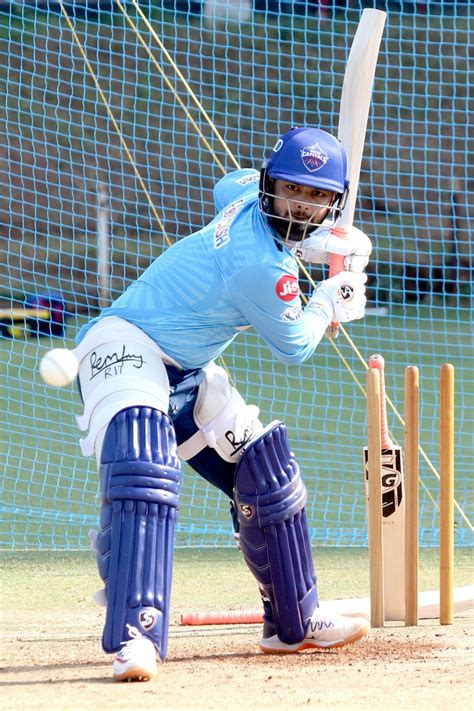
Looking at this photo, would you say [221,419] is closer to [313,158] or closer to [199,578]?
[313,158]

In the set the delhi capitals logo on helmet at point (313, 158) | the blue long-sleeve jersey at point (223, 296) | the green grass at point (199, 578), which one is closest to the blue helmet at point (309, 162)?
the delhi capitals logo on helmet at point (313, 158)

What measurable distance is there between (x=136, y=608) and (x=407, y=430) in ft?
3.81

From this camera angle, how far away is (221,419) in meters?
3.36

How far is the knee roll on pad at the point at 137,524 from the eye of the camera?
2979 mm

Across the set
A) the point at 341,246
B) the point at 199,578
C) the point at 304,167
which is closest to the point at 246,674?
the point at 341,246

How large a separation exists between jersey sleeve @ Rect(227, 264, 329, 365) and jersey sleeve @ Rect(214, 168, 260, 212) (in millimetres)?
609

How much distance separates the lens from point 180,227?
1538 centimetres

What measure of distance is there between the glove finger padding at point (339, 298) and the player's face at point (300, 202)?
215 millimetres

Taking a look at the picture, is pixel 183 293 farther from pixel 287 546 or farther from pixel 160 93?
pixel 160 93

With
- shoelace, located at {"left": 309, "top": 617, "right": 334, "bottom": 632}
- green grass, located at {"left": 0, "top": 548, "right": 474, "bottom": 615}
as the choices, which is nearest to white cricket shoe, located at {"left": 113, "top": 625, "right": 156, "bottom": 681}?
shoelace, located at {"left": 309, "top": 617, "right": 334, "bottom": 632}

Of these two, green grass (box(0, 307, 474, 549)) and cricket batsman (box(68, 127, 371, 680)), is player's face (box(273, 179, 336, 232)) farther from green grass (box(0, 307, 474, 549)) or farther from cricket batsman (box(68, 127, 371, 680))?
green grass (box(0, 307, 474, 549))

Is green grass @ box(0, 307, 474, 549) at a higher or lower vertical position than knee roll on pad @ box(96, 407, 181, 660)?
lower

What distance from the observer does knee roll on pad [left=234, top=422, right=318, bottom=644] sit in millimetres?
3328

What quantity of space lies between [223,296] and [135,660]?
0.98 metres
